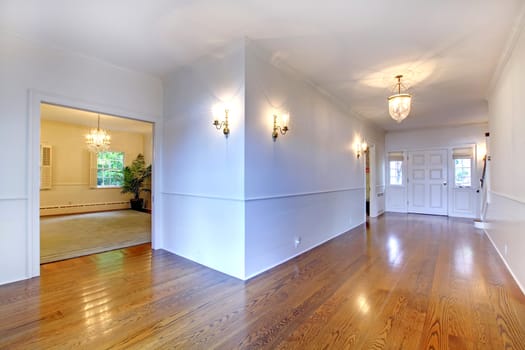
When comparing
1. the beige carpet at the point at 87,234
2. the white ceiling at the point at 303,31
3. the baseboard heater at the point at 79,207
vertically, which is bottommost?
the beige carpet at the point at 87,234

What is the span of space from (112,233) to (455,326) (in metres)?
5.58

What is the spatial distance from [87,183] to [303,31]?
27.3ft

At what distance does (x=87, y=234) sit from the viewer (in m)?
5.12

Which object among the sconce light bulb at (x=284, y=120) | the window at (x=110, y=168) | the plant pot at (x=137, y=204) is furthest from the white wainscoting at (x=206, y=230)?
the window at (x=110, y=168)

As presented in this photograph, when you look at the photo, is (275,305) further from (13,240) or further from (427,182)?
(427,182)

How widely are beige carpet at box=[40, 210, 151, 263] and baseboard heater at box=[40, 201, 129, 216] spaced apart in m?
0.39

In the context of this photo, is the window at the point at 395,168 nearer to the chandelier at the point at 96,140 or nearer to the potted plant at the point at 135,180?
the potted plant at the point at 135,180

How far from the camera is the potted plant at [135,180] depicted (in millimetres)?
8742

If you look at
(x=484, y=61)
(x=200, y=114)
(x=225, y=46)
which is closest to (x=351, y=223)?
(x=484, y=61)

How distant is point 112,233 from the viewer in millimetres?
5246

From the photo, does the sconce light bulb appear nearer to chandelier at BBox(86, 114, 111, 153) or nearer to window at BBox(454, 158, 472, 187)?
chandelier at BBox(86, 114, 111, 153)

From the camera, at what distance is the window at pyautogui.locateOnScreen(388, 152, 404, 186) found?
8.52 m

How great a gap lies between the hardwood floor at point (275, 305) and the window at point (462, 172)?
14.7ft

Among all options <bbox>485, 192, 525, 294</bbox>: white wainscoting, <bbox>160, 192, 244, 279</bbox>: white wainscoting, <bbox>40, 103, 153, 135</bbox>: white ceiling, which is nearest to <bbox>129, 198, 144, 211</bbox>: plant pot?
<bbox>40, 103, 153, 135</bbox>: white ceiling
